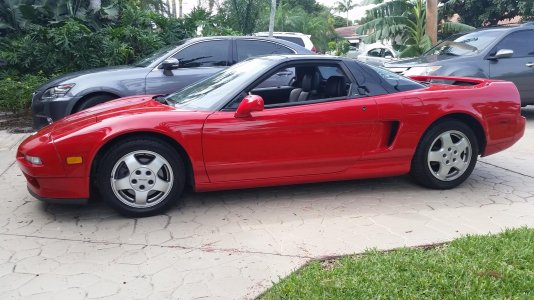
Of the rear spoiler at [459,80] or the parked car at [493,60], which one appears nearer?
the rear spoiler at [459,80]

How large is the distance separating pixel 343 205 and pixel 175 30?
342 inches

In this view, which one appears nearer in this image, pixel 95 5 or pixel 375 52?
pixel 95 5

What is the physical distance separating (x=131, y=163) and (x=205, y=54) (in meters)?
3.80

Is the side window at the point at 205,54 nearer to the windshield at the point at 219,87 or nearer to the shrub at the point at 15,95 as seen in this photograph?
the windshield at the point at 219,87

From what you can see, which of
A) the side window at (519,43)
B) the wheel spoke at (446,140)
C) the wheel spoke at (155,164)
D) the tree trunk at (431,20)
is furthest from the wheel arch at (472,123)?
the tree trunk at (431,20)

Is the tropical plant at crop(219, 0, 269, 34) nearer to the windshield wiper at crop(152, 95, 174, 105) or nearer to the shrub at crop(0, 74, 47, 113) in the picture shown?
the shrub at crop(0, 74, 47, 113)

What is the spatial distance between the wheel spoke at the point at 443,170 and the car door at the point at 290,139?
834mm

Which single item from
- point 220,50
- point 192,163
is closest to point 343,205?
point 192,163

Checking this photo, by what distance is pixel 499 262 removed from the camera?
10.00 feet

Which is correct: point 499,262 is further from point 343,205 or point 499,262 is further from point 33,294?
point 33,294

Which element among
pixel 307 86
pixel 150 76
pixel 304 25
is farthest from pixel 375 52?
pixel 307 86

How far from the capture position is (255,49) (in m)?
7.47

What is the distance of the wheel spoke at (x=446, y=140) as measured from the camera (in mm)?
4598

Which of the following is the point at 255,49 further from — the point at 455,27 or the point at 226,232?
the point at 455,27
